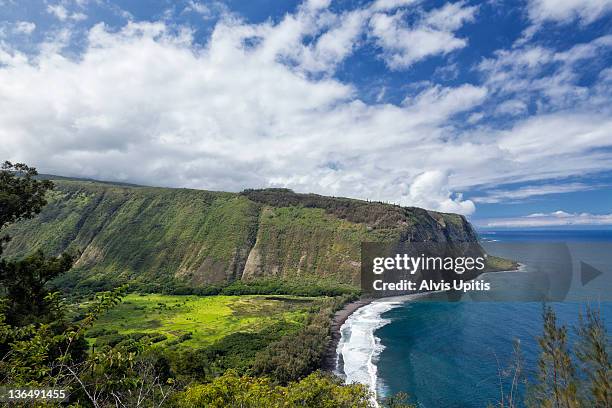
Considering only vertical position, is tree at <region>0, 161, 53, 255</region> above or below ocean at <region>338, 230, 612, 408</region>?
above

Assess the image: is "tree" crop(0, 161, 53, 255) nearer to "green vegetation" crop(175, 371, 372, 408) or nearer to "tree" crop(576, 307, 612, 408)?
"green vegetation" crop(175, 371, 372, 408)

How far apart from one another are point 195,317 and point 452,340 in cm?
6470

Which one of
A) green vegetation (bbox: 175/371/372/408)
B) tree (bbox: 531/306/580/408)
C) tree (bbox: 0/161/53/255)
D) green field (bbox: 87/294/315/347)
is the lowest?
green field (bbox: 87/294/315/347)

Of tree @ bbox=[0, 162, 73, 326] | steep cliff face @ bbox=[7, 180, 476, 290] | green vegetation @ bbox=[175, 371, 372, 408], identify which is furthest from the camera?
steep cliff face @ bbox=[7, 180, 476, 290]

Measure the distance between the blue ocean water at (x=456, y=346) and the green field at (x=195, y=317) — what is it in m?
25.1

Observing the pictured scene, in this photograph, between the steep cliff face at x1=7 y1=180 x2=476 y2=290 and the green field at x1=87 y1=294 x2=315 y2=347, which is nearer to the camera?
the green field at x1=87 y1=294 x2=315 y2=347

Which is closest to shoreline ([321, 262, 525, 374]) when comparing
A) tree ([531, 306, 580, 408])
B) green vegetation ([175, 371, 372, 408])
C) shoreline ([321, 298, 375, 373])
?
shoreline ([321, 298, 375, 373])

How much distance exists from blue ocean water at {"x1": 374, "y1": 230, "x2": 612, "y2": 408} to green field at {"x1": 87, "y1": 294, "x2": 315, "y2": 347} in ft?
82.3

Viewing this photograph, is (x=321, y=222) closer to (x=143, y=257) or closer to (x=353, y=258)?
(x=353, y=258)

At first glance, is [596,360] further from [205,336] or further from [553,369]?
[205,336]

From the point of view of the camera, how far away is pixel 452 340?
8238 centimetres

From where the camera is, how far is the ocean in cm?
5588

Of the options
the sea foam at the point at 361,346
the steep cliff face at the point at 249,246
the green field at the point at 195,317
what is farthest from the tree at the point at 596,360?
the steep cliff face at the point at 249,246

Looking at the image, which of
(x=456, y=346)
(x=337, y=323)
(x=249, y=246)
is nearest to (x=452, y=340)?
(x=456, y=346)
